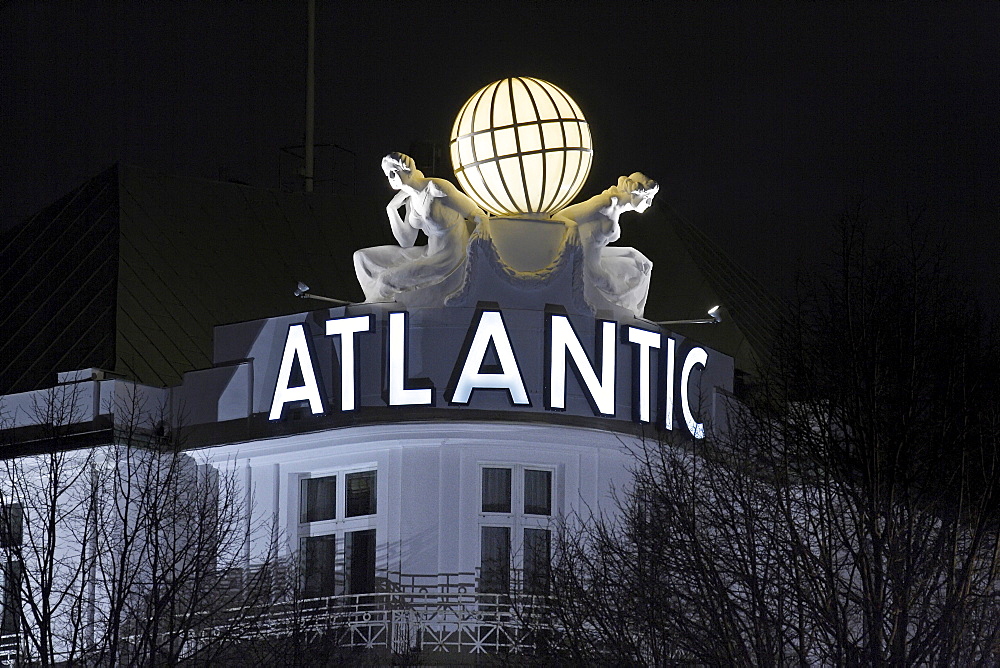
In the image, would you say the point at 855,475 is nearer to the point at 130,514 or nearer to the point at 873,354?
the point at 873,354

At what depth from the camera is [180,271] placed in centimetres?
4881

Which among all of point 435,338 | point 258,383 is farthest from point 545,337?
point 258,383

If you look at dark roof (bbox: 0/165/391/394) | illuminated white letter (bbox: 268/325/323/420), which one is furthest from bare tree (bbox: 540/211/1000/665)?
dark roof (bbox: 0/165/391/394)

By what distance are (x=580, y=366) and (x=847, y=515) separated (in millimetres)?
5662

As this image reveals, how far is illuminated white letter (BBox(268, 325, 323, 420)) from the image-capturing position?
123ft

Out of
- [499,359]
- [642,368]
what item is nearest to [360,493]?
[499,359]

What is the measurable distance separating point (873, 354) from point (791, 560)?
3.15 metres

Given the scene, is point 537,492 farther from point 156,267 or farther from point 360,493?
point 156,267

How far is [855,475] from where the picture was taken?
31406 millimetres

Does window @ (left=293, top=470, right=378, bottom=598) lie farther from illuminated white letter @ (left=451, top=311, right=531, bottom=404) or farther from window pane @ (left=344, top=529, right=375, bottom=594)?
illuminated white letter @ (left=451, top=311, right=531, bottom=404)

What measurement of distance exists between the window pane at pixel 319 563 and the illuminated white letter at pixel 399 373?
10.8 feet

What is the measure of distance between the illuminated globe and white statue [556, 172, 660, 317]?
0.65 m

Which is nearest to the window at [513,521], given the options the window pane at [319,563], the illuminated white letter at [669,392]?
the illuminated white letter at [669,392]

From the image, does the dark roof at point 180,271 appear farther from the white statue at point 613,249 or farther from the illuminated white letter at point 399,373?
the white statue at point 613,249
